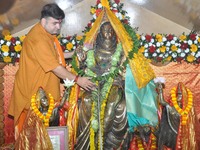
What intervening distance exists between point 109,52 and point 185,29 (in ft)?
6.77

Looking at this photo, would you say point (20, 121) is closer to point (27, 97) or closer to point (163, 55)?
point (27, 97)

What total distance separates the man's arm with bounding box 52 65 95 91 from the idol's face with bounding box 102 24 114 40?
916 mm

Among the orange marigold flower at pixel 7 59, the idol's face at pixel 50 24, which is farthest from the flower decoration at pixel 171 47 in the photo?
the orange marigold flower at pixel 7 59

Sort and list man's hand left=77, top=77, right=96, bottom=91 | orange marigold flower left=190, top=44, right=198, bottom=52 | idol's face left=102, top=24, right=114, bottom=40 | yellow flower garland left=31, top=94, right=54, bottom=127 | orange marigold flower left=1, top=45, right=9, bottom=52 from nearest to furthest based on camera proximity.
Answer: yellow flower garland left=31, top=94, right=54, bottom=127
man's hand left=77, top=77, right=96, bottom=91
idol's face left=102, top=24, right=114, bottom=40
orange marigold flower left=1, top=45, right=9, bottom=52
orange marigold flower left=190, top=44, right=198, bottom=52

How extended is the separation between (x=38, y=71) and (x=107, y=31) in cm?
128

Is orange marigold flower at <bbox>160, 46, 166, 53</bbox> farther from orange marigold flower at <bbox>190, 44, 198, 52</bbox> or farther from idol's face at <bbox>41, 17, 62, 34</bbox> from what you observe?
idol's face at <bbox>41, 17, 62, 34</bbox>

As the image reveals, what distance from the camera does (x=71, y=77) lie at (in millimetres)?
4602

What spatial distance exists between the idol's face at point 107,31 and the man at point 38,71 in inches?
30.9

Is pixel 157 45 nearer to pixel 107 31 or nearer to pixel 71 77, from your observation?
pixel 107 31

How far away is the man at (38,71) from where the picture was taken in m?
4.54

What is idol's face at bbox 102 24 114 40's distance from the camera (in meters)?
5.20

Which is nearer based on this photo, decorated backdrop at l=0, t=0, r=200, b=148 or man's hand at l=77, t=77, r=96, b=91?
man's hand at l=77, t=77, r=96, b=91

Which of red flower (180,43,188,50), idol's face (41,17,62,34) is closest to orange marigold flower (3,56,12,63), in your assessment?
idol's face (41,17,62,34)

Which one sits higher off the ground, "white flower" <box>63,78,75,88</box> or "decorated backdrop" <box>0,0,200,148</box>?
"decorated backdrop" <box>0,0,200,148</box>
